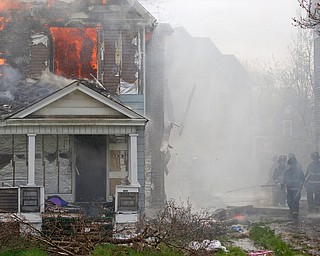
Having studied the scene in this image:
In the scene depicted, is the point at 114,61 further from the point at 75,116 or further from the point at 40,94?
the point at 75,116

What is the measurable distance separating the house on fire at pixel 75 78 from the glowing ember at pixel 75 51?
0.03 metres

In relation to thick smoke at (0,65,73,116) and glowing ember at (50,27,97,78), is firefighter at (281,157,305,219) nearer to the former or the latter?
glowing ember at (50,27,97,78)

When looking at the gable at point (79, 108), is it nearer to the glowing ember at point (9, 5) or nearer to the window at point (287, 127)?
the glowing ember at point (9, 5)

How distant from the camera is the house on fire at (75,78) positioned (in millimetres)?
15812

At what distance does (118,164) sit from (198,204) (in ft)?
19.5

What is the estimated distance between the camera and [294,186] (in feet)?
55.9

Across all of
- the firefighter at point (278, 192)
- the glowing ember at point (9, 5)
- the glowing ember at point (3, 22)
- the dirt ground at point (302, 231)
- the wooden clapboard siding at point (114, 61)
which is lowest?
the dirt ground at point (302, 231)

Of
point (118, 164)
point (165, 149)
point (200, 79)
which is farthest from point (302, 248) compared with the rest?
point (200, 79)

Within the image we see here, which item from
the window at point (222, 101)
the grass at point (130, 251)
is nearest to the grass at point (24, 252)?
the grass at point (130, 251)

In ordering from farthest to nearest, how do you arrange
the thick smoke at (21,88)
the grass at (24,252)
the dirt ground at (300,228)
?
the thick smoke at (21,88)
the dirt ground at (300,228)
the grass at (24,252)

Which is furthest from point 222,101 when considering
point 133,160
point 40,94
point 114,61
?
point 133,160

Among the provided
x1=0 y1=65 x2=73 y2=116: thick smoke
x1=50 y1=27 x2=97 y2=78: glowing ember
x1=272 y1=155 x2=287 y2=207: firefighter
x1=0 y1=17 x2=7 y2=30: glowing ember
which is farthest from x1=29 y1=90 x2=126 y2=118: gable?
x1=272 y1=155 x2=287 y2=207: firefighter

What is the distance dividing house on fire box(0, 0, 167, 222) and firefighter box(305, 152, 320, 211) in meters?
5.18

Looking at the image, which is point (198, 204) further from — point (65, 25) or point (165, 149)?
point (65, 25)
